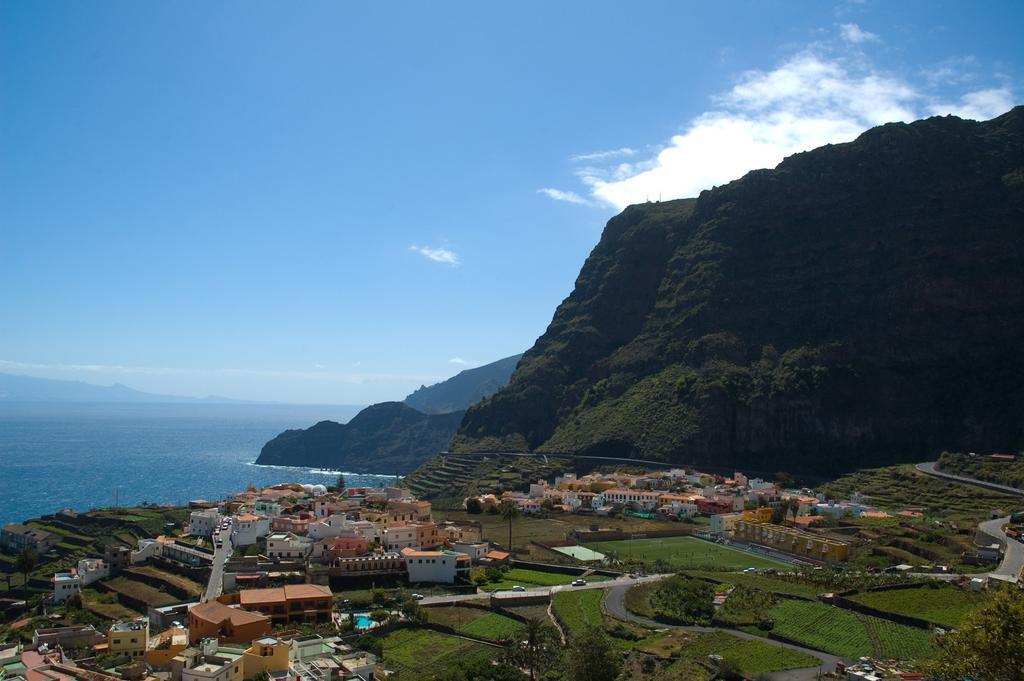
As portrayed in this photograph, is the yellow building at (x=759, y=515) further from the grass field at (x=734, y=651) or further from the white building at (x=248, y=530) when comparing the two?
the white building at (x=248, y=530)

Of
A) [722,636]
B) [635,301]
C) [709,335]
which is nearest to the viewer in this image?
[722,636]

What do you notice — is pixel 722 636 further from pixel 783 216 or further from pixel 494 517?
pixel 783 216

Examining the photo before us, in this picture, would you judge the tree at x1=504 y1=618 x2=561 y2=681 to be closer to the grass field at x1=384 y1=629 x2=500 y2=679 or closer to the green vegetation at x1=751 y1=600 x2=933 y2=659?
the grass field at x1=384 y1=629 x2=500 y2=679

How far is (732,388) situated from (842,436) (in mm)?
11710

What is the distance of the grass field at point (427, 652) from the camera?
28875 millimetres

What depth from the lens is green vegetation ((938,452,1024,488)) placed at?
211 feet

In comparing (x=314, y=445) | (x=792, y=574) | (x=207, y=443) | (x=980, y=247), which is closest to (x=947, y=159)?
(x=980, y=247)

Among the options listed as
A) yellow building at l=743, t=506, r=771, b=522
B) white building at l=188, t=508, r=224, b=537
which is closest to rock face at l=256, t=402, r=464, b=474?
white building at l=188, t=508, r=224, b=537

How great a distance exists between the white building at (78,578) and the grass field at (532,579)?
20536 millimetres

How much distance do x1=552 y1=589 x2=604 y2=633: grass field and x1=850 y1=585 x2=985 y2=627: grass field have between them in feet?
33.5

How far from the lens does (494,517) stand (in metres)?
62.2

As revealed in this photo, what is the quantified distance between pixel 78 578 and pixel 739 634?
32.5m

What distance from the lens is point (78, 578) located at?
42844 mm

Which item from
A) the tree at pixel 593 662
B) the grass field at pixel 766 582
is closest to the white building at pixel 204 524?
the grass field at pixel 766 582
